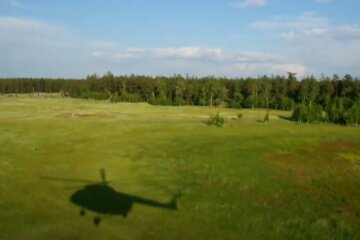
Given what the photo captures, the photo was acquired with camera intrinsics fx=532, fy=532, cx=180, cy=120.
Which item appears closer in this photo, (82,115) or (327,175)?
(327,175)

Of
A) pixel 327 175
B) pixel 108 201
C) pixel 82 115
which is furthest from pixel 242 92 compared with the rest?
pixel 108 201

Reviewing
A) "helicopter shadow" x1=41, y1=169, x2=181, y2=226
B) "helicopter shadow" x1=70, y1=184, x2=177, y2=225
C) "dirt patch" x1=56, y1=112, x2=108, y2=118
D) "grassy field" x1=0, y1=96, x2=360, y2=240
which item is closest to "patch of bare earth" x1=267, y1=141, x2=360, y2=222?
"grassy field" x1=0, y1=96, x2=360, y2=240

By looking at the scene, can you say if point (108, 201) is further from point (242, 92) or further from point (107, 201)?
point (242, 92)

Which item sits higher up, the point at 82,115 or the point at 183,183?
the point at 82,115

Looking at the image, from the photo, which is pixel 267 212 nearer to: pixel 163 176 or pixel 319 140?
pixel 163 176

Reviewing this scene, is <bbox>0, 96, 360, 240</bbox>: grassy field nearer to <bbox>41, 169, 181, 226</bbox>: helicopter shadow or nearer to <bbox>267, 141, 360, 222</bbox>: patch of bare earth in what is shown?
<bbox>267, 141, 360, 222</bbox>: patch of bare earth

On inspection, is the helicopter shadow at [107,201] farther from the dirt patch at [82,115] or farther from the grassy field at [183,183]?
the dirt patch at [82,115]

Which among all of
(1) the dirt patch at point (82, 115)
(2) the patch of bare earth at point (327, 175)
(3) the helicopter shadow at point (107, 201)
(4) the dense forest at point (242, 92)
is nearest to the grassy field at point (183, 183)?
(2) the patch of bare earth at point (327, 175)

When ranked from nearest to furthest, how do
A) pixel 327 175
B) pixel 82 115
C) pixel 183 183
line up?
pixel 183 183 < pixel 327 175 < pixel 82 115

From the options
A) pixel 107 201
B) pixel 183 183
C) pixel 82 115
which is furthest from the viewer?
pixel 82 115
